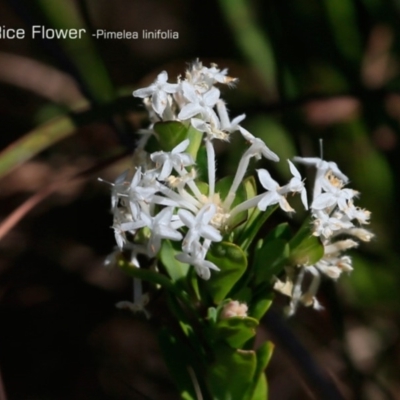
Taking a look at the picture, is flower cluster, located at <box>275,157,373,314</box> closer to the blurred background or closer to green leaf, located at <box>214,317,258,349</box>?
green leaf, located at <box>214,317,258,349</box>

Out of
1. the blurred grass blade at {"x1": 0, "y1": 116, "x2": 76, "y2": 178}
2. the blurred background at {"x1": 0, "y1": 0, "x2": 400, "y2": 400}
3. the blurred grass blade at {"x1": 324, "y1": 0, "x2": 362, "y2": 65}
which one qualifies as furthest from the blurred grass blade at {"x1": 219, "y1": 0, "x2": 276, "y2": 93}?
the blurred grass blade at {"x1": 0, "y1": 116, "x2": 76, "y2": 178}

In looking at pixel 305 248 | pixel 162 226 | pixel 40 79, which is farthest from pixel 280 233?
pixel 40 79

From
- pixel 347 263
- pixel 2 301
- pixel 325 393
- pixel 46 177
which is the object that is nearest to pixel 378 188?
pixel 325 393

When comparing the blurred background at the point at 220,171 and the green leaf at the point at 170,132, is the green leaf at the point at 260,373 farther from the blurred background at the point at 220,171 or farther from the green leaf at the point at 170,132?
the blurred background at the point at 220,171

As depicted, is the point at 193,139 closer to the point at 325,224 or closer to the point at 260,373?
the point at 325,224

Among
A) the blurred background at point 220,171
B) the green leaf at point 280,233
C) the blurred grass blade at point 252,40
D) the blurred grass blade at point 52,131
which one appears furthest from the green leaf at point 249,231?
the blurred grass blade at point 252,40

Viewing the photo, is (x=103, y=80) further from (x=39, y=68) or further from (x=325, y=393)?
(x=325, y=393)
